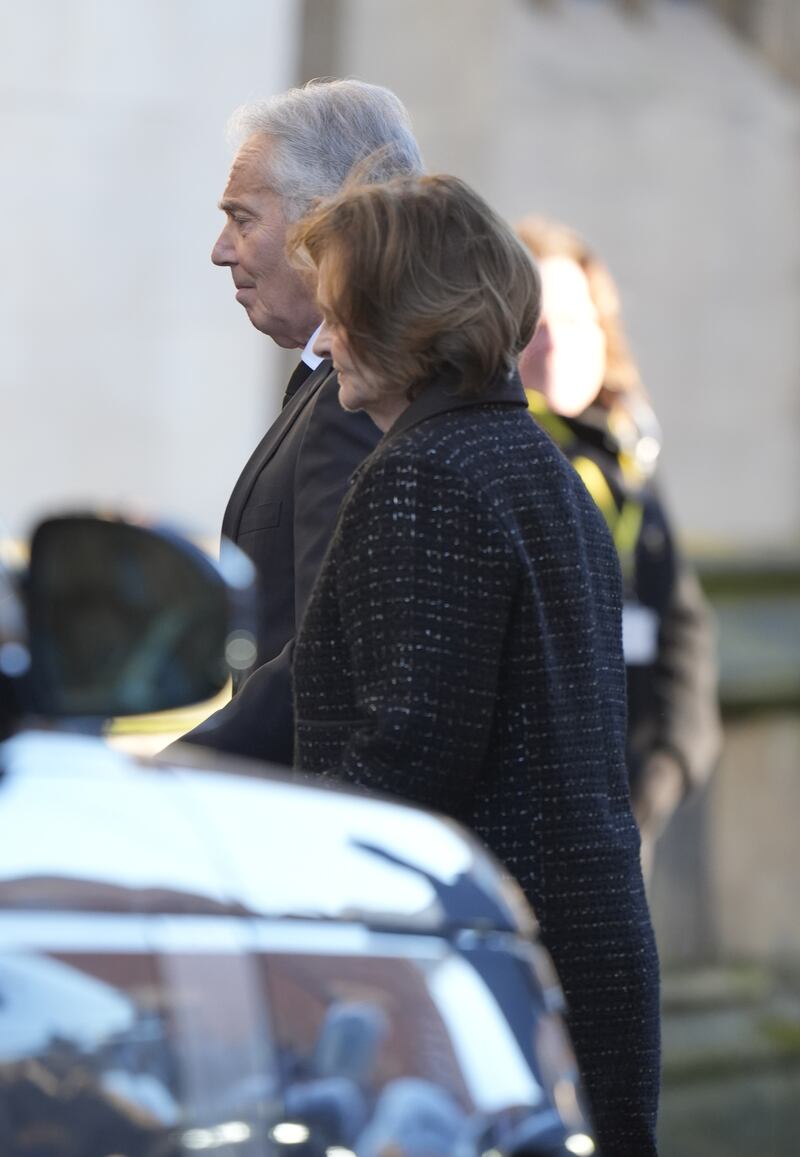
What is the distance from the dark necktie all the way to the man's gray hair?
0.71 ft

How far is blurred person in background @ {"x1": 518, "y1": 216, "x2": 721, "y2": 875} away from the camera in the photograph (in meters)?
4.53

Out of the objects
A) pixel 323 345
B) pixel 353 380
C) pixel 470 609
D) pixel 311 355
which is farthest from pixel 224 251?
pixel 470 609

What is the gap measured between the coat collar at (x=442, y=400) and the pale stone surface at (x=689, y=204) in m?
6.84

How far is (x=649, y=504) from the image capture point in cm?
472

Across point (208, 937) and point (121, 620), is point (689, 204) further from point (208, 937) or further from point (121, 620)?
point (208, 937)

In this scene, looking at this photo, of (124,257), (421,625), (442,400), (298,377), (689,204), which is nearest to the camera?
(421,625)

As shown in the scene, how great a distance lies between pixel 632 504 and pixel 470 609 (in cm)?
228

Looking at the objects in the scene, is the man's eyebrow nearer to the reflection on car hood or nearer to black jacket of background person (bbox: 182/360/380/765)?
black jacket of background person (bbox: 182/360/380/765)

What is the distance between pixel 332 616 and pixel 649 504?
229cm

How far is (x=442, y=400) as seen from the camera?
8.27 ft

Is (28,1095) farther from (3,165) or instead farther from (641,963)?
(3,165)

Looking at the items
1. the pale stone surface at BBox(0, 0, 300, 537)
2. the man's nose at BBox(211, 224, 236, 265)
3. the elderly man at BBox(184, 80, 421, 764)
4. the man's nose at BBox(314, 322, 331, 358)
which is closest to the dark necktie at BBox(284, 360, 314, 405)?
the elderly man at BBox(184, 80, 421, 764)

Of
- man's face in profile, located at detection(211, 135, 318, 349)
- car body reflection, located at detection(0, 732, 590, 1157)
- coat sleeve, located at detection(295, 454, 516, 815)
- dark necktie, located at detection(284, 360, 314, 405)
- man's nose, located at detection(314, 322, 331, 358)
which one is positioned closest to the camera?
car body reflection, located at detection(0, 732, 590, 1157)

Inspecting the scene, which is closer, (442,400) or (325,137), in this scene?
(442,400)
